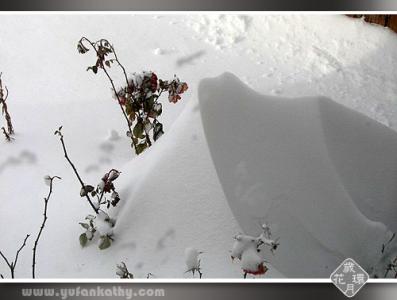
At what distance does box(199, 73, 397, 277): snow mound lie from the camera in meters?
1.72

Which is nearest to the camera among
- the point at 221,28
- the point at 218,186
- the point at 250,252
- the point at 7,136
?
the point at 250,252

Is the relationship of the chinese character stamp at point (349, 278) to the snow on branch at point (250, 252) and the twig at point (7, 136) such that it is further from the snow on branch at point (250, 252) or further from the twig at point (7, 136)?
the twig at point (7, 136)

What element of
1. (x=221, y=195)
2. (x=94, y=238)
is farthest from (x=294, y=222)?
(x=94, y=238)

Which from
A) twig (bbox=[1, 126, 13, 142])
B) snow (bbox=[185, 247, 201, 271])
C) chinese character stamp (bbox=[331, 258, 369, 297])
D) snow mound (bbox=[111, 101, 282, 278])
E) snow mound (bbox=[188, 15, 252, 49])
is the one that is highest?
snow mound (bbox=[188, 15, 252, 49])

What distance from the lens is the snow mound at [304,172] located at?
5.64 feet

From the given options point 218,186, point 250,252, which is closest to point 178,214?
point 218,186

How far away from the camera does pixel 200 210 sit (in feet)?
5.82

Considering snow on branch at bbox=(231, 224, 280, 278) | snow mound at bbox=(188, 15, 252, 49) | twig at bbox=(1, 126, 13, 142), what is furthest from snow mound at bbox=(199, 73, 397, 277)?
snow mound at bbox=(188, 15, 252, 49)

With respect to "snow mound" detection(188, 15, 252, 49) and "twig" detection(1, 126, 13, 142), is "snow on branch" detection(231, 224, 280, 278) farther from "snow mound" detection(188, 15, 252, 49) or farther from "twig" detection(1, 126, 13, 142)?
"snow mound" detection(188, 15, 252, 49)

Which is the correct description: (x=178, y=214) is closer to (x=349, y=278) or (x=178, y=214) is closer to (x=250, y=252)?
(x=250, y=252)

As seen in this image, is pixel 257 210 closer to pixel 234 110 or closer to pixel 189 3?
pixel 234 110

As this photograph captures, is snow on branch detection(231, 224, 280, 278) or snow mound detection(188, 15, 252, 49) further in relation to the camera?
snow mound detection(188, 15, 252, 49)

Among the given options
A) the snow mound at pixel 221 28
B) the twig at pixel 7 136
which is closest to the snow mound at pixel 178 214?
the twig at pixel 7 136

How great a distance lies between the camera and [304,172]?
5.90 feet
